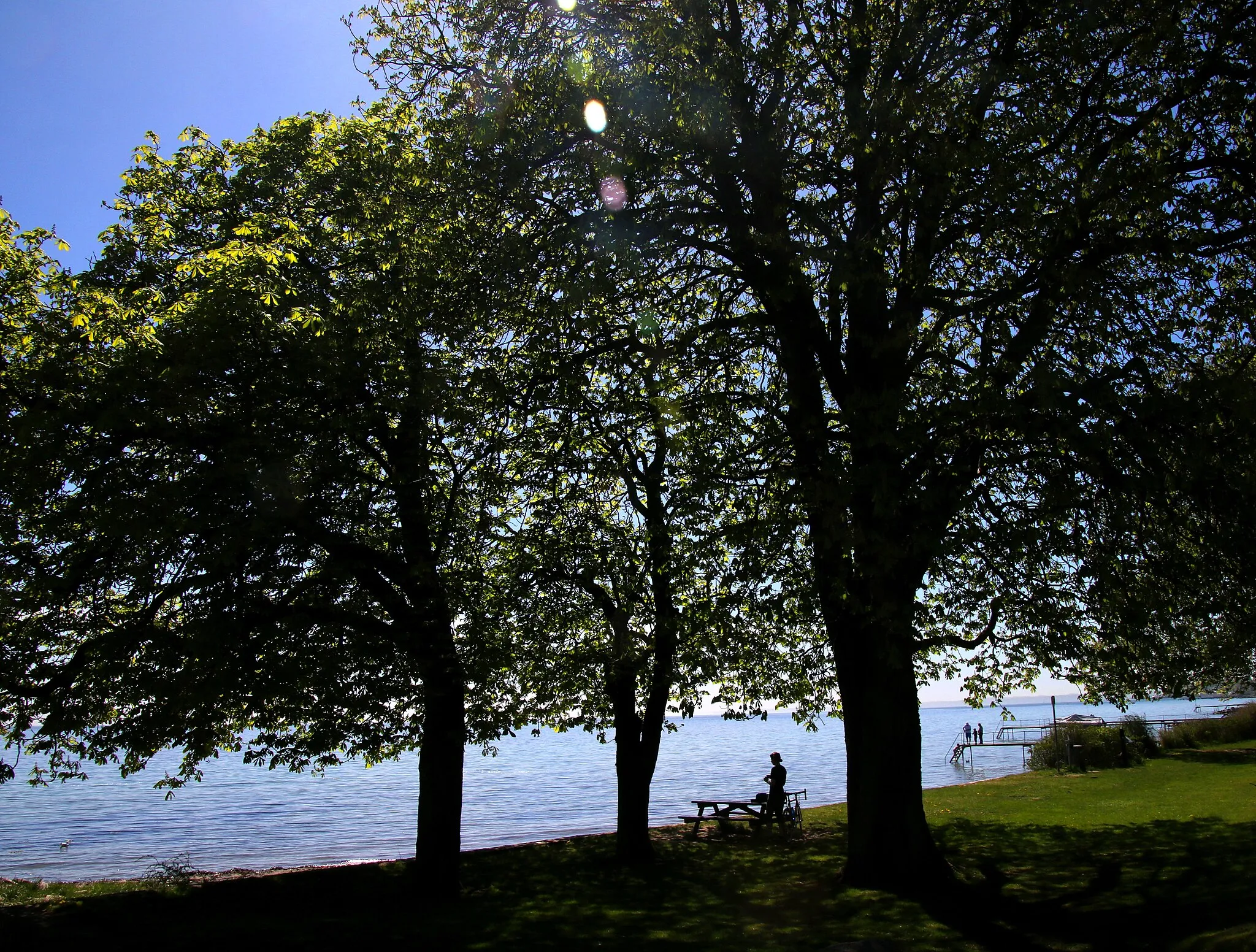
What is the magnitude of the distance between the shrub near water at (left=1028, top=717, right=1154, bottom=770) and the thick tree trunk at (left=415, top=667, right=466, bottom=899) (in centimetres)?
2411

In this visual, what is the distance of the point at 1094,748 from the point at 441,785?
2542 centimetres

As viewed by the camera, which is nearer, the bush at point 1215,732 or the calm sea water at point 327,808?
the calm sea water at point 327,808

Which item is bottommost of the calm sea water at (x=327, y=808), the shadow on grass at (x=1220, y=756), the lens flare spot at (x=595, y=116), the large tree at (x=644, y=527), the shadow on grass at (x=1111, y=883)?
the calm sea water at (x=327, y=808)

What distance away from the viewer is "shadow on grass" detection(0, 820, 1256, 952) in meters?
8.93

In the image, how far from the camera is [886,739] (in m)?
11.2

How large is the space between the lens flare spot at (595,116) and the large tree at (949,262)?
0.36 feet

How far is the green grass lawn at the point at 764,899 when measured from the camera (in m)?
8.96

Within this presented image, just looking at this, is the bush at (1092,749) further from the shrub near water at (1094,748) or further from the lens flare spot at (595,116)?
the lens flare spot at (595,116)

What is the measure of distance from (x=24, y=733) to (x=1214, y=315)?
15463 mm

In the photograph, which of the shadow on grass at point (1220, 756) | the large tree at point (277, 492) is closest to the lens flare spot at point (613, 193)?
the large tree at point (277, 492)

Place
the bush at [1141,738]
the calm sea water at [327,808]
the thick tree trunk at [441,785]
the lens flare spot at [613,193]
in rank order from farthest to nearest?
1. the bush at [1141,738]
2. the calm sea water at [327,808]
3. the thick tree trunk at [441,785]
4. the lens flare spot at [613,193]

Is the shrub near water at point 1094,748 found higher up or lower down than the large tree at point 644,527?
lower down

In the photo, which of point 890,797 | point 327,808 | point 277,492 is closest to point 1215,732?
point 890,797

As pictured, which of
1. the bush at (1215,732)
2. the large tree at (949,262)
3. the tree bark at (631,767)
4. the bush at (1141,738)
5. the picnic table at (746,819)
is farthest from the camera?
the bush at (1215,732)
